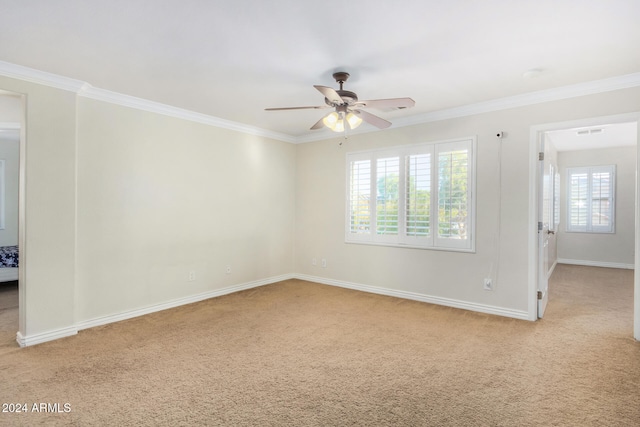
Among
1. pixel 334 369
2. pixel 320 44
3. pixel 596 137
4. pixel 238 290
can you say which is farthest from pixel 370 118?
pixel 596 137

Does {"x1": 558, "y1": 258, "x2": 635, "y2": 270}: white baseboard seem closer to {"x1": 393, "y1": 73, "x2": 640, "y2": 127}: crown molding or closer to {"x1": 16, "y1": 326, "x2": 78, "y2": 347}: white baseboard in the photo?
{"x1": 393, "y1": 73, "x2": 640, "y2": 127}: crown molding

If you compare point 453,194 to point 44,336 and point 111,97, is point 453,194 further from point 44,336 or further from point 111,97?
point 44,336

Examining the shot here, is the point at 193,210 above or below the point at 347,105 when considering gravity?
below

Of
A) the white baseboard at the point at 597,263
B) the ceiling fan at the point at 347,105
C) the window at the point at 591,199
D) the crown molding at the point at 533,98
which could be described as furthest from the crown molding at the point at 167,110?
the white baseboard at the point at 597,263

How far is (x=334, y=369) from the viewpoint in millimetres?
2719

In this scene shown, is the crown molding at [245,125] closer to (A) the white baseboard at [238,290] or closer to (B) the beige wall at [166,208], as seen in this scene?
(B) the beige wall at [166,208]

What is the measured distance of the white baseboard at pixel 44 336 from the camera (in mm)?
3127

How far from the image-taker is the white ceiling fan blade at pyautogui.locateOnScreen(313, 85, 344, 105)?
8.67ft

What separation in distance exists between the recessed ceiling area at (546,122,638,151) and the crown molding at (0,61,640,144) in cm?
203

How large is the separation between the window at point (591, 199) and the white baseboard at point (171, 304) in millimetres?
6730

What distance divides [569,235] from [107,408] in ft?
29.7

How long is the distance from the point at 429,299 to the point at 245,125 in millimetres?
3632

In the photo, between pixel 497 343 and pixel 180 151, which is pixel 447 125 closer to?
pixel 497 343

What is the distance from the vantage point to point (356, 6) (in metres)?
2.16
